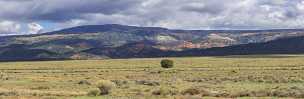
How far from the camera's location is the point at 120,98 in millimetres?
37625

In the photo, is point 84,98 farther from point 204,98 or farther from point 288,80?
point 288,80

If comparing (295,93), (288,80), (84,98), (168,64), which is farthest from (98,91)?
(168,64)

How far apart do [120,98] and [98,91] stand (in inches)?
226

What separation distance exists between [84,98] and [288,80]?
2723 centimetres

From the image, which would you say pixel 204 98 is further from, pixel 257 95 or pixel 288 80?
pixel 288 80

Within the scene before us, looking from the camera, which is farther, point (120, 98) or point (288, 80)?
point (288, 80)

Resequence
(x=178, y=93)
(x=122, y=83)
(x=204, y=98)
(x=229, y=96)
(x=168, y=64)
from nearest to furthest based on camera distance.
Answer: (x=204, y=98) < (x=229, y=96) < (x=178, y=93) < (x=122, y=83) < (x=168, y=64)

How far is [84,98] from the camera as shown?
3862 cm

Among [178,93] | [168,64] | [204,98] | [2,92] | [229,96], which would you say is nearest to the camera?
[204,98]

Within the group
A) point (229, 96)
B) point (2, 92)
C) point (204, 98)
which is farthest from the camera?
point (2, 92)

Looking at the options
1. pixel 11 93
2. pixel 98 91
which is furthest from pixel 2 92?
pixel 98 91

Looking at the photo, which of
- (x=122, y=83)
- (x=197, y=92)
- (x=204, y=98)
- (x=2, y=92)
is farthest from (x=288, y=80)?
(x=2, y=92)

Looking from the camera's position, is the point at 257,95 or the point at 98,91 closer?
the point at 257,95

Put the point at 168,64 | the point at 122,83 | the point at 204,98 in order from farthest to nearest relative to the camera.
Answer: the point at 168,64, the point at 122,83, the point at 204,98
